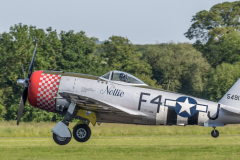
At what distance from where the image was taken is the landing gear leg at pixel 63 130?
14.1m

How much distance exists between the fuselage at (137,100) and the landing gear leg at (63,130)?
391 mm

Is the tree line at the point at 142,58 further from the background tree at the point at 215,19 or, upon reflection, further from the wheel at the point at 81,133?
the wheel at the point at 81,133

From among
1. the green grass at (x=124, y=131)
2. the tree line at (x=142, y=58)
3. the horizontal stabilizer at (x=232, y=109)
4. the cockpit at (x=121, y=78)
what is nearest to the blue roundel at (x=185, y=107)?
the horizontal stabilizer at (x=232, y=109)

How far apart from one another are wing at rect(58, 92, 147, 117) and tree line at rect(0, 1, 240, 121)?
79.7 feet

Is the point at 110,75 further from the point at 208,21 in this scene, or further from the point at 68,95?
the point at 208,21

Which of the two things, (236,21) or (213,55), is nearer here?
(213,55)

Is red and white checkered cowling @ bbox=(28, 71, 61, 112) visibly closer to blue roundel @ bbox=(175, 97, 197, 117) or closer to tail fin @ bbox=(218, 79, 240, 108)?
blue roundel @ bbox=(175, 97, 197, 117)

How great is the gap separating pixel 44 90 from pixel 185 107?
5553 millimetres

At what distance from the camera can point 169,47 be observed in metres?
62.3

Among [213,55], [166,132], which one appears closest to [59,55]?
[166,132]

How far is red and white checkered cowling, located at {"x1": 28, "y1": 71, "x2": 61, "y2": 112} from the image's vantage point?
14.5m

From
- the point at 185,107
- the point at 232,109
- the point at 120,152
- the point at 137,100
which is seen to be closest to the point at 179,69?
the point at 120,152

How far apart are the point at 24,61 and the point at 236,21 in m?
46.7

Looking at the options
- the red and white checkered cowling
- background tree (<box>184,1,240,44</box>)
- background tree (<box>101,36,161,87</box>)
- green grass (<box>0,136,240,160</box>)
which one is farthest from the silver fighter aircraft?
background tree (<box>184,1,240,44</box>)
